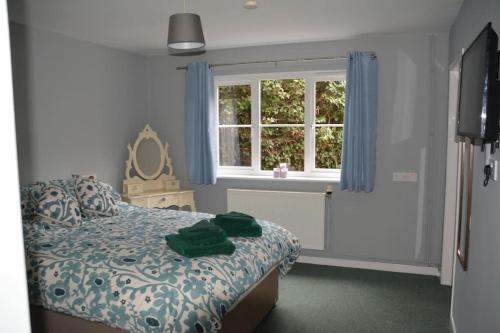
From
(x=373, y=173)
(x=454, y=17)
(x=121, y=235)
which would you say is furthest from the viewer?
(x=373, y=173)

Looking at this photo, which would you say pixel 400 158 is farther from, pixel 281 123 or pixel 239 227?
pixel 239 227

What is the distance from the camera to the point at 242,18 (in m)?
3.52

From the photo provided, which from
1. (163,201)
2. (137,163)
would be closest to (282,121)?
(163,201)

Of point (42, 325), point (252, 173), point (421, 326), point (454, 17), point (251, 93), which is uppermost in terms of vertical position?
point (454, 17)

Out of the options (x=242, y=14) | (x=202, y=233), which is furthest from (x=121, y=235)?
(x=242, y=14)

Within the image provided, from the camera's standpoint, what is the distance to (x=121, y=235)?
296 cm

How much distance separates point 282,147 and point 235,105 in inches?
31.5

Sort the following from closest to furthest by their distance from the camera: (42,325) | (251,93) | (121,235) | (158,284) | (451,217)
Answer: (158,284) < (42,325) < (121,235) < (451,217) < (251,93)

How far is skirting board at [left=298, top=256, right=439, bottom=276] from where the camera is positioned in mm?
4211

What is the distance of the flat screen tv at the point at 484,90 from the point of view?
1.63m

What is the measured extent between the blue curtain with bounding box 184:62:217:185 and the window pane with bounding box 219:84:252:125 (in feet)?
0.61

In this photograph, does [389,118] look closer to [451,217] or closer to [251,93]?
→ [451,217]

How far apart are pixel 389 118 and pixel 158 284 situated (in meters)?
3.09

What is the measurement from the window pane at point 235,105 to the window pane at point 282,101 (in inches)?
7.5
